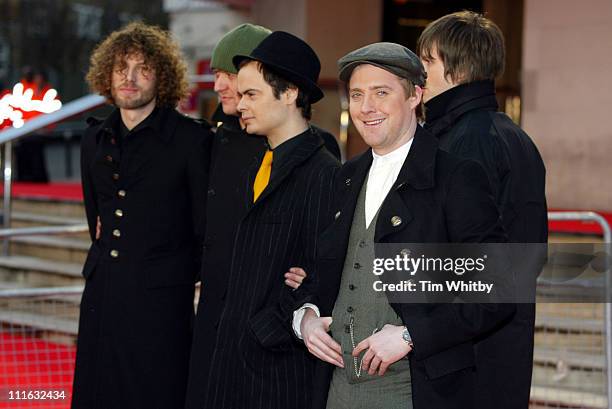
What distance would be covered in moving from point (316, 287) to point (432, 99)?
0.82m

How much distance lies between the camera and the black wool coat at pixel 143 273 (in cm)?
407

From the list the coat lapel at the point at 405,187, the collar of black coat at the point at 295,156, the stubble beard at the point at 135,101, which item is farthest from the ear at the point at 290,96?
the stubble beard at the point at 135,101

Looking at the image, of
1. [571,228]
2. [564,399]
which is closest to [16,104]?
[564,399]

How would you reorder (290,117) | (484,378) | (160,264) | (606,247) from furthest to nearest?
(606,247)
(160,264)
(290,117)
(484,378)

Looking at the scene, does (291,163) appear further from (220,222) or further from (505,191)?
(505,191)

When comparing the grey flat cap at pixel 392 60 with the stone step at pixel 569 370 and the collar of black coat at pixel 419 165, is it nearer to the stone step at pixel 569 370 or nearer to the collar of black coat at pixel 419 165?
the collar of black coat at pixel 419 165

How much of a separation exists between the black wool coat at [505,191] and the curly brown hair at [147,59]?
1444 mm

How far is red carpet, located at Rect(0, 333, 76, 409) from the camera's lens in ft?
19.5

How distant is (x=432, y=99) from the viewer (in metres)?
3.26

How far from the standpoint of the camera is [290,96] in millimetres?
3322

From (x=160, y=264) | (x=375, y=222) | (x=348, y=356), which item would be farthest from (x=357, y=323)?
(x=160, y=264)

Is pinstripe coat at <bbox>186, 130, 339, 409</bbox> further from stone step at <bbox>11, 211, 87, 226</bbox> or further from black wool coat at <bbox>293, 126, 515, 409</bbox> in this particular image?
stone step at <bbox>11, 211, 87, 226</bbox>

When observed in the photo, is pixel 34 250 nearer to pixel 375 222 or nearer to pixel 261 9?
pixel 261 9

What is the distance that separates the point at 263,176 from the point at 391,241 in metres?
0.95
